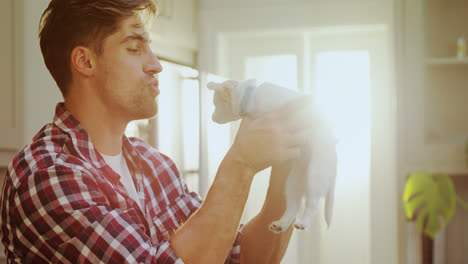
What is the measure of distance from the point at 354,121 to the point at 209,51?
0.77 metres

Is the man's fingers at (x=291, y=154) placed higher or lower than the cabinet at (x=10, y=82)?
lower

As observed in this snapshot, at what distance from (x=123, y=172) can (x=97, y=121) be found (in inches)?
4.1

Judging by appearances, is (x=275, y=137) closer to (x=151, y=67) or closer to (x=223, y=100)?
(x=223, y=100)

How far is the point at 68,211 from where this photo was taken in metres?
0.84

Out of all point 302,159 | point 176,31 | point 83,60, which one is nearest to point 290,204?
point 302,159

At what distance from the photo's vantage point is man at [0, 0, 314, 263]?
33.2 inches

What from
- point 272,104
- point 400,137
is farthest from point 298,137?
point 400,137

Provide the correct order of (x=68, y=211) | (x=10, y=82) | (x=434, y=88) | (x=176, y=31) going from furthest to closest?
(x=434, y=88), (x=176, y=31), (x=10, y=82), (x=68, y=211)

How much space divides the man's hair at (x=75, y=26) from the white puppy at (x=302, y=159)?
256mm

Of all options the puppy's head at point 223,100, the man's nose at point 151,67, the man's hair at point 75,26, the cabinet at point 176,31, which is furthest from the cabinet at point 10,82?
the cabinet at point 176,31

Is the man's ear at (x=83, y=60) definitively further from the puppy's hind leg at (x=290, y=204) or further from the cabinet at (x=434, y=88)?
the cabinet at (x=434, y=88)

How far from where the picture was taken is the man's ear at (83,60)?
103 cm

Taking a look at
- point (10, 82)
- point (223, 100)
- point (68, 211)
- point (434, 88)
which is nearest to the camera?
point (68, 211)

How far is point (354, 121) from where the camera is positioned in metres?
2.72
